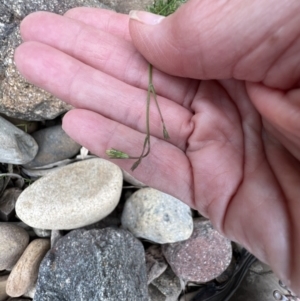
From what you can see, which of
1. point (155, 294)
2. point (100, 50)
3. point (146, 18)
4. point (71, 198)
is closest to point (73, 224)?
point (71, 198)

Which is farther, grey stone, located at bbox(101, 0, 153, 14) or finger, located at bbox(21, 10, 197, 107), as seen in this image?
grey stone, located at bbox(101, 0, 153, 14)

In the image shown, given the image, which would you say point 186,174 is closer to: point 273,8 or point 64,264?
point 273,8

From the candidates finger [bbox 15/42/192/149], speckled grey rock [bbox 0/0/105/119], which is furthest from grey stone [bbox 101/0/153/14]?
finger [bbox 15/42/192/149]

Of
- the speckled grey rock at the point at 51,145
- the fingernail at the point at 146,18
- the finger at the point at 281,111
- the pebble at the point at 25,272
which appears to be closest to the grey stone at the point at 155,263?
the pebble at the point at 25,272

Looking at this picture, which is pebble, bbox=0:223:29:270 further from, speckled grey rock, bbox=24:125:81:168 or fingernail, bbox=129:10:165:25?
fingernail, bbox=129:10:165:25

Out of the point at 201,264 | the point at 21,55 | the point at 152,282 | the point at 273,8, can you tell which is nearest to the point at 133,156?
the point at 21,55

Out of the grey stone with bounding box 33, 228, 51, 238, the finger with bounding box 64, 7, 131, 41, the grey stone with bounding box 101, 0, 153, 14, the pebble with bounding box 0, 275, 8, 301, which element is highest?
the finger with bounding box 64, 7, 131, 41
